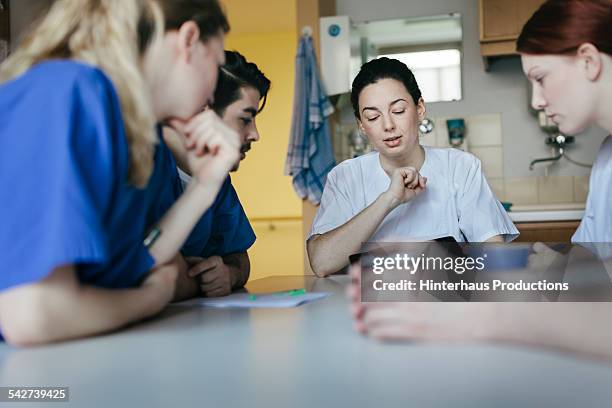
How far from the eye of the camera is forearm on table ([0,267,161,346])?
1.42ft

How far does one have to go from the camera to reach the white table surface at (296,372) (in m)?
0.32

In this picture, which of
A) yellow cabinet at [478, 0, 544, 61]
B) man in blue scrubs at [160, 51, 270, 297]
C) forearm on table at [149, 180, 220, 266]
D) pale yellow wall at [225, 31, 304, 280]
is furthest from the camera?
pale yellow wall at [225, 31, 304, 280]

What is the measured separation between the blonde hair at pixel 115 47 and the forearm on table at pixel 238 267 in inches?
17.3

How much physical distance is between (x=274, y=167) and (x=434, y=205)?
105 inches

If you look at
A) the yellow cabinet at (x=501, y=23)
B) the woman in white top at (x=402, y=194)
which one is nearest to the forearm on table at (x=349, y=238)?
the woman in white top at (x=402, y=194)

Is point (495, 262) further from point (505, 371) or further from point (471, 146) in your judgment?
point (471, 146)

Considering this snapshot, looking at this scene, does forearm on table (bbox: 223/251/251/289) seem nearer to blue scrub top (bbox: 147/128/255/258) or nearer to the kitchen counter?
blue scrub top (bbox: 147/128/255/258)

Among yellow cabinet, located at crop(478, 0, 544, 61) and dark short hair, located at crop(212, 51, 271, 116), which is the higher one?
yellow cabinet, located at crop(478, 0, 544, 61)

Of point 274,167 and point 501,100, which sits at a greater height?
point 501,100

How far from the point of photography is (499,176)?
2.36 meters

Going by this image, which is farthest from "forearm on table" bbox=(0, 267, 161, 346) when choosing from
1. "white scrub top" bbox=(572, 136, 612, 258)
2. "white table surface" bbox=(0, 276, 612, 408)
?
"white scrub top" bbox=(572, 136, 612, 258)

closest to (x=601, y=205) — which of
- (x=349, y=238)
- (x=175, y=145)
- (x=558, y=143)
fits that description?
(x=349, y=238)

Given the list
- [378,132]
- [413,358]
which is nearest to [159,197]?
[413,358]

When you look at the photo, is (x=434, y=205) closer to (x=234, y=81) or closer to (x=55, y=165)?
(x=234, y=81)
